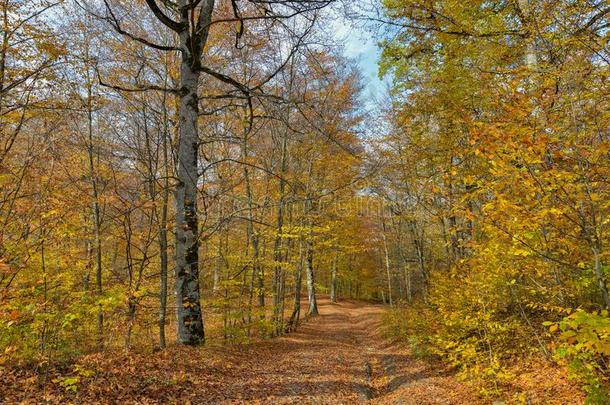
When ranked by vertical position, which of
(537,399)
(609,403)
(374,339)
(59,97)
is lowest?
(374,339)

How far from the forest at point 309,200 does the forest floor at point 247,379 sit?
0.04 metres

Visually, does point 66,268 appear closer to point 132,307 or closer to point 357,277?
point 132,307

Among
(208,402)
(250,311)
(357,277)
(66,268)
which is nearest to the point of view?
(208,402)

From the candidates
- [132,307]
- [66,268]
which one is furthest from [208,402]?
[66,268]

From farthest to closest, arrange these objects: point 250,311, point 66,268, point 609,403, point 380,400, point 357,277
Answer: point 357,277 < point 250,311 < point 66,268 < point 380,400 < point 609,403

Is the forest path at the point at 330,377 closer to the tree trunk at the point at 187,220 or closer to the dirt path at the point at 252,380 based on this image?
the dirt path at the point at 252,380

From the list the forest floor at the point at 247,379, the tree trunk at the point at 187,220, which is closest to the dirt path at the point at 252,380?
the forest floor at the point at 247,379

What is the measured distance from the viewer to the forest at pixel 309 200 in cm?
433

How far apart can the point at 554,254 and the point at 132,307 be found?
710cm

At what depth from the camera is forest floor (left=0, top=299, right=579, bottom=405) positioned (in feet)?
15.2

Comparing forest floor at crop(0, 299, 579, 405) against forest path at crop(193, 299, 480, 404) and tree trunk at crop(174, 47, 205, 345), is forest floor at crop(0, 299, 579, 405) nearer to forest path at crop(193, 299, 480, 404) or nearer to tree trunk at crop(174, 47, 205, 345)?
forest path at crop(193, 299, 480, 404)

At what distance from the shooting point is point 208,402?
5.15 metres

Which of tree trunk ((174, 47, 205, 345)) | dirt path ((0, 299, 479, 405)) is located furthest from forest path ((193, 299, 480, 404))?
tree trunk ((174, 47, 205, 345))

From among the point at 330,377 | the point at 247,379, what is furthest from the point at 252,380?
the point at 330,377
